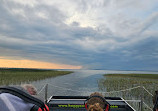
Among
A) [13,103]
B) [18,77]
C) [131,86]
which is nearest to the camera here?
[13,103]

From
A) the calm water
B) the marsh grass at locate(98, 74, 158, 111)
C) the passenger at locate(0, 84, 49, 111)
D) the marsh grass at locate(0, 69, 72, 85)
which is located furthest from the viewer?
the marsh grass at locate(0, 69, 72, 85)

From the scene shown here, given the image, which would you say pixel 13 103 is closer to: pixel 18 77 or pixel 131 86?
pixel 131 86

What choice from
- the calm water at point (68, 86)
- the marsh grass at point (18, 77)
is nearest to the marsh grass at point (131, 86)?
the calm water at point (68, 86)

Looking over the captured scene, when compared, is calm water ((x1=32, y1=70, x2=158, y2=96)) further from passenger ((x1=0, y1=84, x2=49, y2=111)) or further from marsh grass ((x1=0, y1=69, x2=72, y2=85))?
passenger ((x1=0, y1=84, x2=49, y2=111))

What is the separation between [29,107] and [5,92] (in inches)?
9.0

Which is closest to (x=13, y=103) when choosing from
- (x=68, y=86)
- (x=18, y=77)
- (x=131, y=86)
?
(x=131, y=86)

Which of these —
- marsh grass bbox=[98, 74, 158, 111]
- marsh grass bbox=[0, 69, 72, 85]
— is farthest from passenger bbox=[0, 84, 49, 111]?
marsh grass bbox=[0, 69, 72, 85]

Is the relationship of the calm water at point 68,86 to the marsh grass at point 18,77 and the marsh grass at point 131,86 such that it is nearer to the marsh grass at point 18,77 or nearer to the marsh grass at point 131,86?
the marsh grass at point 131,86

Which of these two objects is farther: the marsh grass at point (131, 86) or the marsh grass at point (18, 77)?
the marsh grass at point (18, 77)

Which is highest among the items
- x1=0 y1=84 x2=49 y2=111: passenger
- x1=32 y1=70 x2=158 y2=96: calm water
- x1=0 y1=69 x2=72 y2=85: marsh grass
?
x1=0 y1=84 x2=49 y2=111: passenger

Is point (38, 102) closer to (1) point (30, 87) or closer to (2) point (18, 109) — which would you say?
(2) point (18, 109)

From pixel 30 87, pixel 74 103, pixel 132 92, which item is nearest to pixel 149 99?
pixel 132 92

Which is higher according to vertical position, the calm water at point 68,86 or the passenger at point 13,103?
the passenger at point 13,103

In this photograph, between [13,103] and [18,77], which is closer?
[13,103]
